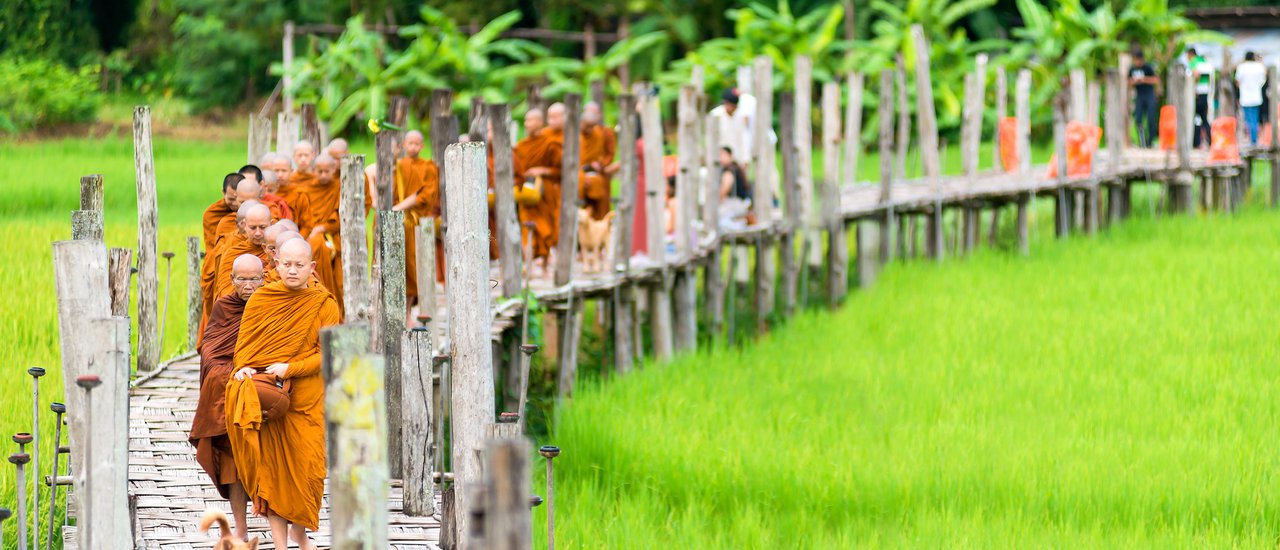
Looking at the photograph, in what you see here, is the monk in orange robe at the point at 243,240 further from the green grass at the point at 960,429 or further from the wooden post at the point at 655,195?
the wooden post at the point at 655,195

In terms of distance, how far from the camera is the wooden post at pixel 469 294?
219 inches

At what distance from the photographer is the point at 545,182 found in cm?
1033

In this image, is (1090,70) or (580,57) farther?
(580,57)

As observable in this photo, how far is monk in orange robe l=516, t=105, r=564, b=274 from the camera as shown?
33.6 feet

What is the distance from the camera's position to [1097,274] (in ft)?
41.2

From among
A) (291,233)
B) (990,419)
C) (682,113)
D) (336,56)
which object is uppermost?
(336,56)

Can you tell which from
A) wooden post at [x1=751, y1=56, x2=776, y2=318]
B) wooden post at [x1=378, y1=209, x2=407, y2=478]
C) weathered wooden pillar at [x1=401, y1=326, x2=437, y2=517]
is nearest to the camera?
weathered wooden pillar at [x1=401, y1=326, x2=437, y2=517]

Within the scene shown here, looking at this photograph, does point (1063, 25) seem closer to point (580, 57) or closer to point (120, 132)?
point (580, 57)

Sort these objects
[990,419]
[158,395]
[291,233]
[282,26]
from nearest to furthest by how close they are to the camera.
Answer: [291,233]
[158,395]
[990,419]
[282,26]

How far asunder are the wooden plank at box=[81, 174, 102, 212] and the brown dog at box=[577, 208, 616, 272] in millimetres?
3897

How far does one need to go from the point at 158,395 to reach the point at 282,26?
50.6 feet

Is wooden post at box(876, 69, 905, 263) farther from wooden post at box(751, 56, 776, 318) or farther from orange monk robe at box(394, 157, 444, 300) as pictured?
orange monk robe at box(394, 157, 444, 300)

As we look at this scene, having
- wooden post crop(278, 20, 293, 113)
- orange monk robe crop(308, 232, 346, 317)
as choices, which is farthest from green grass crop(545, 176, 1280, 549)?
wooden post crop(278, 20, 293, 113)

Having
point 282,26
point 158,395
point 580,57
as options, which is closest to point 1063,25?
point 580,57
